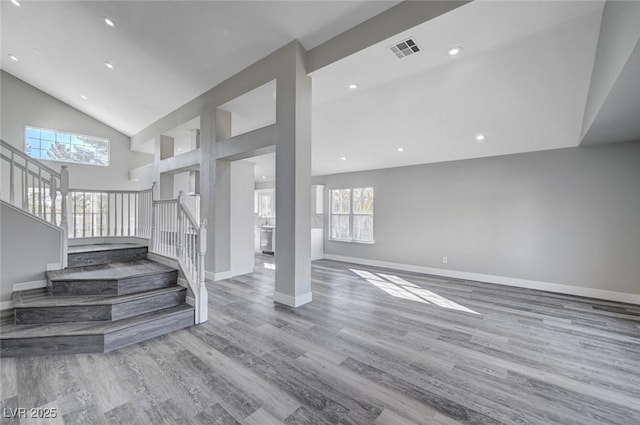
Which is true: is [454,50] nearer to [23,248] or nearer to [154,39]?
[154,39]

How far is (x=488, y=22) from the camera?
2.67m

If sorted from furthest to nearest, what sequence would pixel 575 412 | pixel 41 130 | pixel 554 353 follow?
pixel 41 130 < pixel 554 353 < pixel 575 412

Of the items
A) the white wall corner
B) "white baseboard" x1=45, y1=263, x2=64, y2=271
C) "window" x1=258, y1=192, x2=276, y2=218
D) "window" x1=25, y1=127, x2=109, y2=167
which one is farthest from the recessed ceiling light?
"window" x1=25, y1=127, x2=109, y2=167

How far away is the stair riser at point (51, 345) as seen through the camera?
2348mm

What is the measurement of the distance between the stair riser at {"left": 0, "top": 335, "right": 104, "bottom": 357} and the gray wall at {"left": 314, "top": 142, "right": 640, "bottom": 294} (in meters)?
5.56

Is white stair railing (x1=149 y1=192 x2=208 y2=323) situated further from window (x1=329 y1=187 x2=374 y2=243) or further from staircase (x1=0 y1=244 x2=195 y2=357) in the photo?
window (x1=329 y1=187 x2=374 y2=243)

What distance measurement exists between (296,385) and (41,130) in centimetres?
922

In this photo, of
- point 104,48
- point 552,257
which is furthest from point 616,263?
point 104,48

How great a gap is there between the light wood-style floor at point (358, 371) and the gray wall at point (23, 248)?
1.16 metres

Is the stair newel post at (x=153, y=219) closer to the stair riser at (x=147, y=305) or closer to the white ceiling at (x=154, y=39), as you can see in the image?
the stair riser at (x=147, y=305)

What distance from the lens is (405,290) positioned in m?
4.56

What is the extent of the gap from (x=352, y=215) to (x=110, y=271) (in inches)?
211

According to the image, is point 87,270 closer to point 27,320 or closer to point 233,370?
point 27,320

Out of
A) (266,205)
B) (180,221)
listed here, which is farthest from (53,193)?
(266,205)
